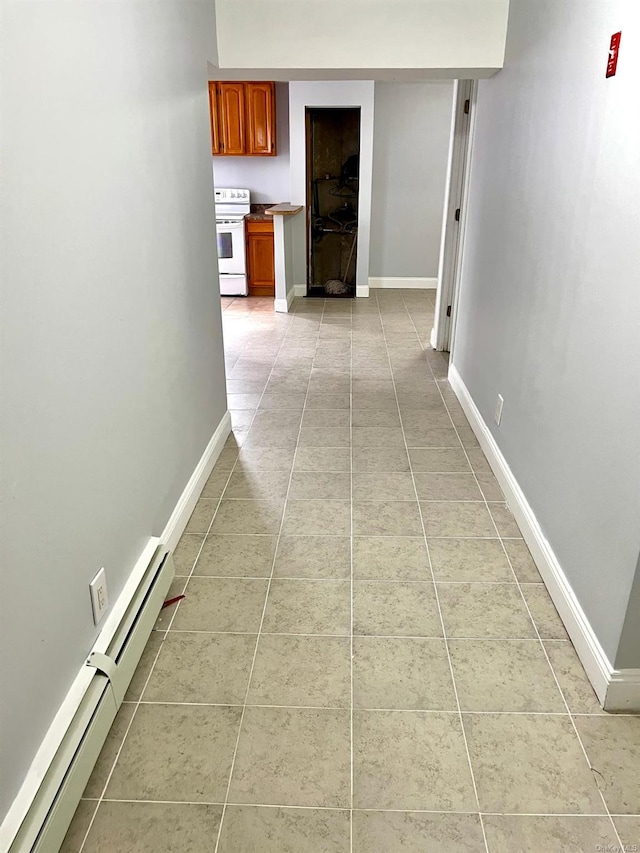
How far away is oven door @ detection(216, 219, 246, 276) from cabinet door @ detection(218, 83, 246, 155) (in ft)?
2.65

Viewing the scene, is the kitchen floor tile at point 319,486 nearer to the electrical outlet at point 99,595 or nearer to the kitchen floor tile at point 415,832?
the electrical outlet at point 99,595

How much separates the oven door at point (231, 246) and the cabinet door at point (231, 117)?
0.81 m

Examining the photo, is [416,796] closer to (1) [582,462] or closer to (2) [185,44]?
(1) [582,462]

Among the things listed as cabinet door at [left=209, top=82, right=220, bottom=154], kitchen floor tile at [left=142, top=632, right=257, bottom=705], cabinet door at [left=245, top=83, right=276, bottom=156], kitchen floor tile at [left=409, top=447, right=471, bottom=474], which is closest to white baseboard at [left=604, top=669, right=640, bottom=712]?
kitchen floor tile at [left=142, top=632, right=257, bottom=705]

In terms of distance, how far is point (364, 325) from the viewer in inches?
239

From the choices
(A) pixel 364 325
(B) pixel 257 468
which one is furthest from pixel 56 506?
(A) pixel 364 325

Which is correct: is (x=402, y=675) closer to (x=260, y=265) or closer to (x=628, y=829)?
(x=628, y=829)

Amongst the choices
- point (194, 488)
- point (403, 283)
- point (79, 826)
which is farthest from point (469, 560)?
point (403, 283)

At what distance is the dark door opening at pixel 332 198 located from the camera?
6969 mm

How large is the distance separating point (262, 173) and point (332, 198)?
85 cm

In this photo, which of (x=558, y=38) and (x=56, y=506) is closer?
(x=56, y=506)

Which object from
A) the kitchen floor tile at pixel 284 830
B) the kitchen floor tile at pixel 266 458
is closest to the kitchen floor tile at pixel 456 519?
the kitchen floor tile at pixel 266 458

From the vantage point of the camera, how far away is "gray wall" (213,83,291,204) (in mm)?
7277

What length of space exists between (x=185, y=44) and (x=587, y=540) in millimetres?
2376
